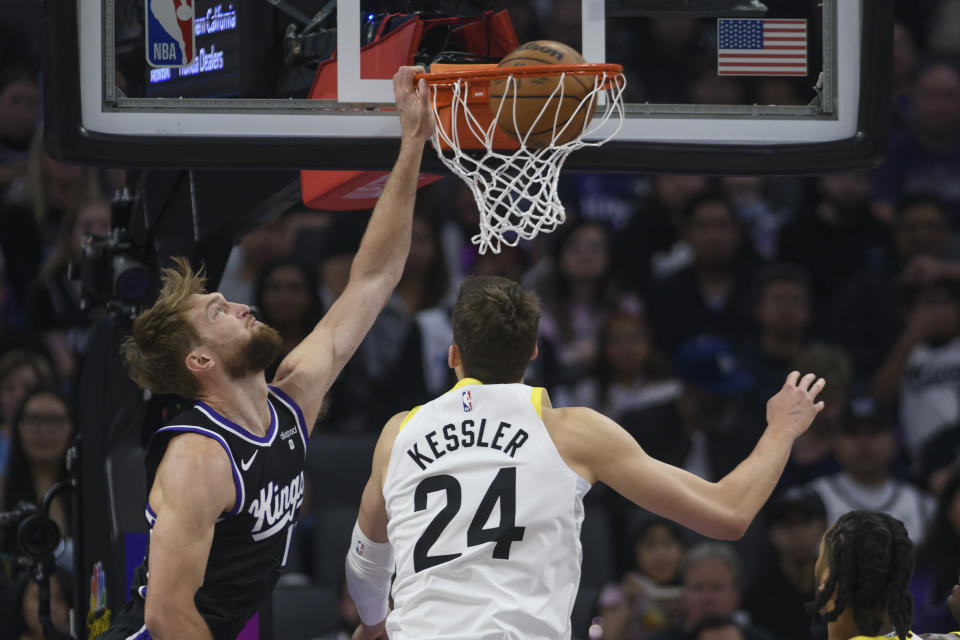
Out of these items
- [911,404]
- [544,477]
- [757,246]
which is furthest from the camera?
[757,246]

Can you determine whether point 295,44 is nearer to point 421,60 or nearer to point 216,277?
point 421,60

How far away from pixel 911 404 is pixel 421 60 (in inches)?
175

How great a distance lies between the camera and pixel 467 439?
3.71 meters

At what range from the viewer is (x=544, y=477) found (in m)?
3.67

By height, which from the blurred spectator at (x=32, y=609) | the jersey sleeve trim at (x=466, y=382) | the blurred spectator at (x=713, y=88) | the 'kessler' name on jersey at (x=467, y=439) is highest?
the blurred spectator at (x=713, y=88)

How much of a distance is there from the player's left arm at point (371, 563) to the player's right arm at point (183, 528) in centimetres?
43

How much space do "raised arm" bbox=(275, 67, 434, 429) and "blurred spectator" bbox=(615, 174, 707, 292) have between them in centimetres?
409

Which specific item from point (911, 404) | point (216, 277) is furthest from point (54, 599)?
point (911, 404)

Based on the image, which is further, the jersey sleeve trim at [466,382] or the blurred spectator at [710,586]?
the blurred spectator at [710,586]

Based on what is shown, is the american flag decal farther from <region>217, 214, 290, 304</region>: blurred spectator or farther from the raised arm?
<region>217, 214, 290, 304</region>: blurred spectator

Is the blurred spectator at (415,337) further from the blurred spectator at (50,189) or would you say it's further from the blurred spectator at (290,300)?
the blurred spectator at (50,189)

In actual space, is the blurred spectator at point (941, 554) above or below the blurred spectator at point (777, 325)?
below

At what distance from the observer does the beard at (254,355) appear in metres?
4.03

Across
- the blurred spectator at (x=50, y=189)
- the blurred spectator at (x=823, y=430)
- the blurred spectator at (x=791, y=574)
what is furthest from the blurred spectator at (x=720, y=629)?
the blurred spectator at (x=50, y=189)
